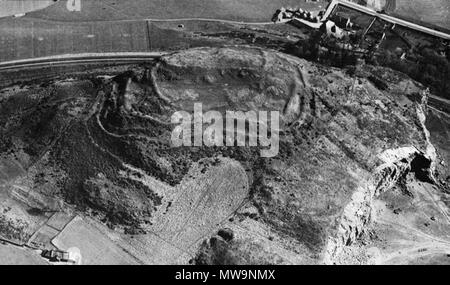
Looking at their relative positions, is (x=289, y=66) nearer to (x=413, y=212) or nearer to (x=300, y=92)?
(x=300, y=92)

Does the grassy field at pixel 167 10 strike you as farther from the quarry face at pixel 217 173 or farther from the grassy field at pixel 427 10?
the quarry face at pixel 217 173

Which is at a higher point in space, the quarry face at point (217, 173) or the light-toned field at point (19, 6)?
the light-toned field at point (19, 6)

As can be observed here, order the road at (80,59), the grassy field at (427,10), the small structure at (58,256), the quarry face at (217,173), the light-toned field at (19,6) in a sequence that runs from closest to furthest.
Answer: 1. the small structure at (58,256)
2. the quarry face at (217,173)
3. the road at (80,59)
4. the light-toned field at (19,6)
5. the grassy field at (427,10)

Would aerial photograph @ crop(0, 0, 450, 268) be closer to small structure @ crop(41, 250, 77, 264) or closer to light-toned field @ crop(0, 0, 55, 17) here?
small structure @ crop(41, 250, 77, 264)

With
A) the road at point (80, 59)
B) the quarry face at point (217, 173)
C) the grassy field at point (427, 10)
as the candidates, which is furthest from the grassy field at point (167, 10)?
the quarry face at point (217, 173)

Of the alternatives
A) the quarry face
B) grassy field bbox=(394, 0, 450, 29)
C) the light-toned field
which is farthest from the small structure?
grassy field bbox=(394, 0, 450, 29)
